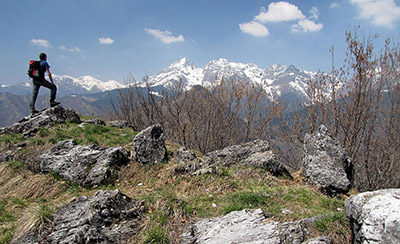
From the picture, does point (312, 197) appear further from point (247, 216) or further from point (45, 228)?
point (45, 228)

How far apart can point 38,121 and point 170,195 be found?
34.0 ft

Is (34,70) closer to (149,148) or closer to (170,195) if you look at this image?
(149,148)

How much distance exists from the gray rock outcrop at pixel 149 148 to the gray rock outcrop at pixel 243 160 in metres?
1.28

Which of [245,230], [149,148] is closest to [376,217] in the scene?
[245,230]

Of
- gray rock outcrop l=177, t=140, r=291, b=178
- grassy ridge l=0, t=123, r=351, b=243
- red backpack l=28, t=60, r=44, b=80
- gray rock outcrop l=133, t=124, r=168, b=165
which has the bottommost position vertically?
grassy ridge l=0, t=123, r=351, b=243

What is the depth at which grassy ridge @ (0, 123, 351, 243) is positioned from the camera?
485 centimetres

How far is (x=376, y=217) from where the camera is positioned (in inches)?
119

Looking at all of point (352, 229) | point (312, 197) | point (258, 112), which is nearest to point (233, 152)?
point (312, 197)

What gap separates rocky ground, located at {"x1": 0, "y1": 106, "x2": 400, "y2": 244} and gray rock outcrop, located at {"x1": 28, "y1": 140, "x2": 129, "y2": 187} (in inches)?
1.4

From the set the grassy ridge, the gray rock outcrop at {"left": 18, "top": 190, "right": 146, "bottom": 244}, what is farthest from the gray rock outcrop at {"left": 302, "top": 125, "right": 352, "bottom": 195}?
the gray rock outcrop at {"left": 18, "top": 190, "right": 146, "bottom": 244}

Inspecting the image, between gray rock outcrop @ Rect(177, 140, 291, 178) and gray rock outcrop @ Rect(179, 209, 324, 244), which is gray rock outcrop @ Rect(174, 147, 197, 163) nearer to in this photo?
gray rock outcrop @ Rect(177, 140, 291, 178)

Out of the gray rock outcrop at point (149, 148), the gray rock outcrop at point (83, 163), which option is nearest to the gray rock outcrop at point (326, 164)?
the gray rock outcrop at point (149, 148)

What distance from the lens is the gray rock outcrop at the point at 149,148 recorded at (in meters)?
8.92

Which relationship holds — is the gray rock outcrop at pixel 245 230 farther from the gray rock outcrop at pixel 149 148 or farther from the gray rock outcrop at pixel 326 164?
the gray rock outcrop at pixel 149 148
